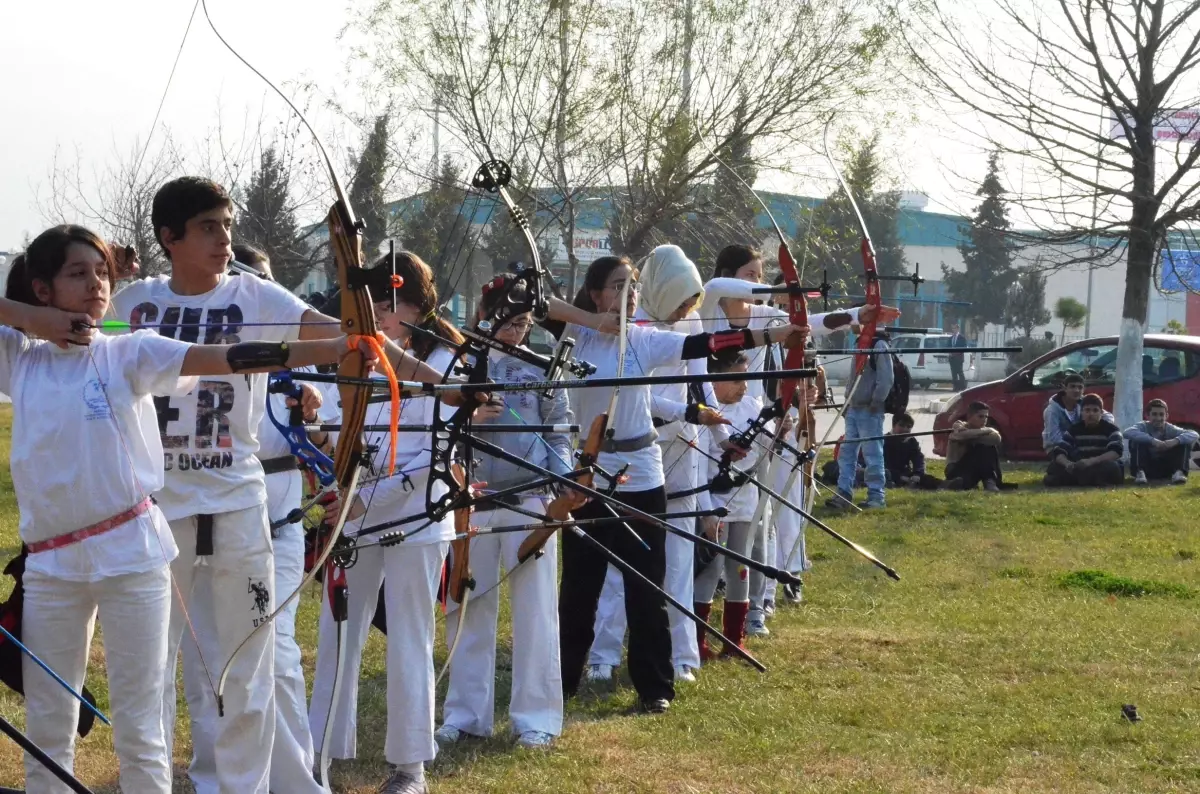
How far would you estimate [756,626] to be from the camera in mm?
6910

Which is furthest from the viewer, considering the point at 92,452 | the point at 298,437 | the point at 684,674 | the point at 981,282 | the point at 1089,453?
the point at 981,282

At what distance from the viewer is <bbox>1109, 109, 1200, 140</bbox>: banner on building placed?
14.8m

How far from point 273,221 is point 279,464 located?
10.1m

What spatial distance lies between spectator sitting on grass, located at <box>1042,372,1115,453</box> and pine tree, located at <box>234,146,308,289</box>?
6.66m

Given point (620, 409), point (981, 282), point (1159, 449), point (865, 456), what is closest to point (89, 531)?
point (620, 409)

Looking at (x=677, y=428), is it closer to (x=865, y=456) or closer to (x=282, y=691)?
(x=282, y=691)

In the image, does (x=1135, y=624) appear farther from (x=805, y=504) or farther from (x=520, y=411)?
(x=520, y=411)

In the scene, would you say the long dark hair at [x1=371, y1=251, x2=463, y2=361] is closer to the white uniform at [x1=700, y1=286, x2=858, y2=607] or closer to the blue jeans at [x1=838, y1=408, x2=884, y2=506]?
the white uniform at [x1=700, y1=286, x2=858, y2=607]

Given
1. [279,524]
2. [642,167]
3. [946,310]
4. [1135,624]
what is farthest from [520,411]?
[946,310]

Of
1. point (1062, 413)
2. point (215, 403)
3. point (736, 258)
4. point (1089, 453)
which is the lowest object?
point (1089, 453)

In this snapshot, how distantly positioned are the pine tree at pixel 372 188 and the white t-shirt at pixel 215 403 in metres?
9.61

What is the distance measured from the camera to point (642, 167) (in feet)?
51.4

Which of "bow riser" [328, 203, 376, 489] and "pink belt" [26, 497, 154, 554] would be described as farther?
"pink belt" [26, 497, 154, 554]

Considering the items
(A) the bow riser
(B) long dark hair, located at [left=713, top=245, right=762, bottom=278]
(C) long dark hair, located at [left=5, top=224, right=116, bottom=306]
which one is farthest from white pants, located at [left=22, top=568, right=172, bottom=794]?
(B) long dark hair, located at [left=713, top=245, right=762, bottom=278]
